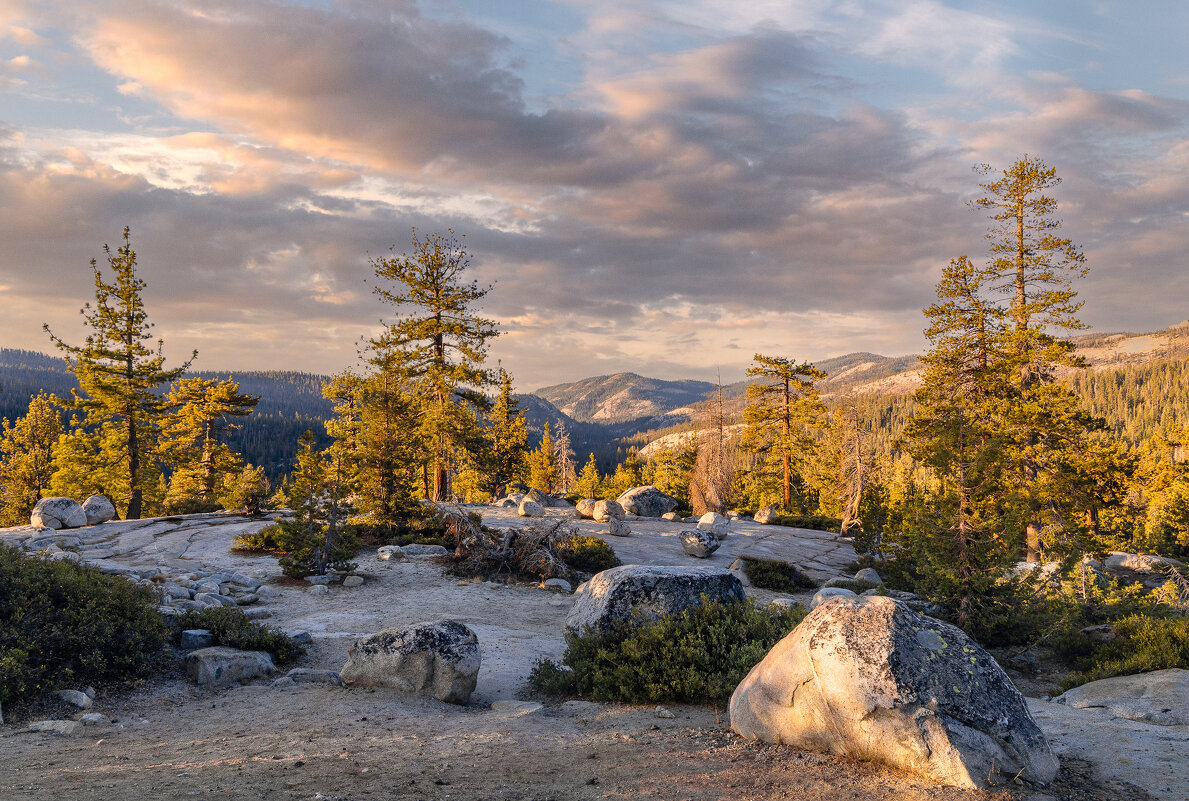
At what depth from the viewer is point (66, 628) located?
8.90 meters

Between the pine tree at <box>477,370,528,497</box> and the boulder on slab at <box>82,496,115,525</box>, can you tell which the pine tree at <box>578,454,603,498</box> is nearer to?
the pine tree at <box>477,370,528,497</box>

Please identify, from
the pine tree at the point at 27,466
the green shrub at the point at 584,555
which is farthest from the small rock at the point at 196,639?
the pine tree at the point at 27,466

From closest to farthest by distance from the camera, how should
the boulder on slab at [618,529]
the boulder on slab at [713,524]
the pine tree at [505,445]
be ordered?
1. the boulder on slab at [618,529]
2. the boulder on slab at [713,524]
3. the pine tree at [505,445]

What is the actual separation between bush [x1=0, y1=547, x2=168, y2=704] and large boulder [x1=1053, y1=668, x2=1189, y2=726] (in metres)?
13.9

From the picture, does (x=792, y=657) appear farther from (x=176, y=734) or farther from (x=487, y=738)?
(x=176, y=734)

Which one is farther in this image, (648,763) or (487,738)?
(487,738)

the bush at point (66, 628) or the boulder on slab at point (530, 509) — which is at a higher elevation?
the bush at point (66, 628)

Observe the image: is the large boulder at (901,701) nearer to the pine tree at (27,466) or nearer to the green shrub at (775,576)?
the green shrub at (775,576)

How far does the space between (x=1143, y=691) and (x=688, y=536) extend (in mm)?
16095

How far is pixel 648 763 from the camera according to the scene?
582cm

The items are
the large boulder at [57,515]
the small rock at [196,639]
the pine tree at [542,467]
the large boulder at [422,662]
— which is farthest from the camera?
the pine tree at [542,467]

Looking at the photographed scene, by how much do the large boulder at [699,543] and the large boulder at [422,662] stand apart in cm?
1586

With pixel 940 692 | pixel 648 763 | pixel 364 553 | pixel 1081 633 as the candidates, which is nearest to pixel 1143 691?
pixel 1081 633

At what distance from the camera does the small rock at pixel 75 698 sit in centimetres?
796
